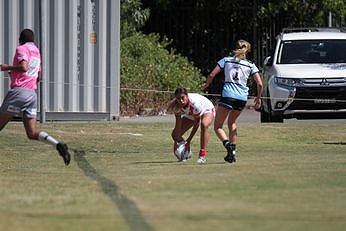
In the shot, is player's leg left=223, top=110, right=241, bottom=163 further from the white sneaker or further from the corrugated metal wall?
the corrugated metal wall

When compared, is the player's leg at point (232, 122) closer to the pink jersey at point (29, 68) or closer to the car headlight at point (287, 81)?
the pink jersey at point (29, 68)

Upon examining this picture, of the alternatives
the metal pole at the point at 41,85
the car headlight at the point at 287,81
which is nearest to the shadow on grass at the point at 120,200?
the metal pole at the point at 41,85

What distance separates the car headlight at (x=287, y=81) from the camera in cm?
1827

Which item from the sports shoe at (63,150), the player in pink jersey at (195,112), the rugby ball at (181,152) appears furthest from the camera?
the rugby ball at (181,152)

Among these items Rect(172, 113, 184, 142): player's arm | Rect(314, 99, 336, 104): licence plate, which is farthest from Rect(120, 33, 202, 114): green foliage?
Rect(172, 113, 184, 142): player's arm

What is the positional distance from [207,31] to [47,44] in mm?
10218

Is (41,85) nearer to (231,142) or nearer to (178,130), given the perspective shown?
(178,130)

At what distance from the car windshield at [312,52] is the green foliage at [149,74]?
3.55m

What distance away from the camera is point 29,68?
38.7 ft

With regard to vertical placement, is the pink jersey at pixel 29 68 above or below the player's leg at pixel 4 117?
above

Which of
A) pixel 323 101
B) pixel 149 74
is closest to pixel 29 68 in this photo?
pixel 323 101

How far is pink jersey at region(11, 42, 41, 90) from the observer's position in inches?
461

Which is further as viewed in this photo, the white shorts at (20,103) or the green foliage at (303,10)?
the green foliage at (303,10)

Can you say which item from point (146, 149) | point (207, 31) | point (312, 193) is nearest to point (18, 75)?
point (146, 149)
